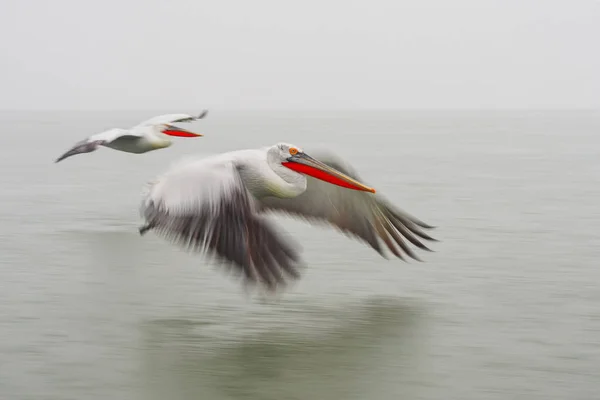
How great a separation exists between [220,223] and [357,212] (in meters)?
1.53

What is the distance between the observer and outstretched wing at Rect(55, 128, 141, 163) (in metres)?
8.77

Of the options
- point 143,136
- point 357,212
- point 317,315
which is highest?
point 357,212

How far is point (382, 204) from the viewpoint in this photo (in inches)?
252

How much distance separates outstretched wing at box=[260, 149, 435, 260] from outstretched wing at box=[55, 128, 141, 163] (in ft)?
9.56

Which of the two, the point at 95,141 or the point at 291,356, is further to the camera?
the point at 95,141

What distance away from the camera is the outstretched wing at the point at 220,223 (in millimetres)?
5020

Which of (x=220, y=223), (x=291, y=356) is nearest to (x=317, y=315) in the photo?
(x=291, y=356)

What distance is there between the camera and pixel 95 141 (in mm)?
8898

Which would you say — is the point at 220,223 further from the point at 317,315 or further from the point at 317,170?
the point at 317,170

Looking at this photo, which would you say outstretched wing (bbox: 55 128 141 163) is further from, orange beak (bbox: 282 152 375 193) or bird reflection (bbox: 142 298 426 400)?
bird reflection (bbox: 142 298 426 400)

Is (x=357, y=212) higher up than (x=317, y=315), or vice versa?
(x=357, y=212)

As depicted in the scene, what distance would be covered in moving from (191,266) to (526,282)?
2366 mm

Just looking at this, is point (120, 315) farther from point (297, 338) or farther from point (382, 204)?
point (382, 204)

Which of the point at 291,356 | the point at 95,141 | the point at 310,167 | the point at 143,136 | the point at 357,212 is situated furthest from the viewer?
the point at 143,136
